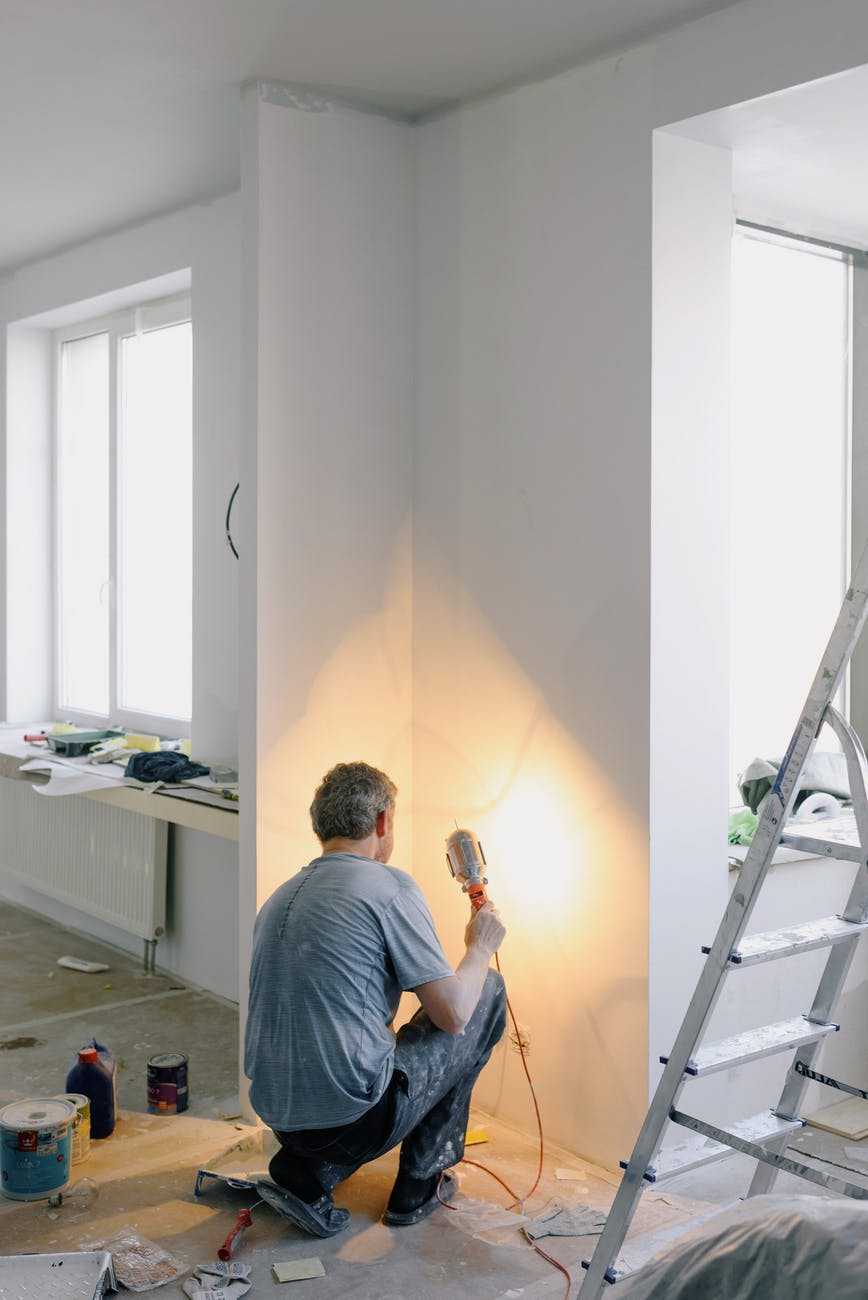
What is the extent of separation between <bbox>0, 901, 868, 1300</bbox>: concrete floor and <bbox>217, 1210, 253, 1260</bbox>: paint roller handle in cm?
3

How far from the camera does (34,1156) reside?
302 centimetres

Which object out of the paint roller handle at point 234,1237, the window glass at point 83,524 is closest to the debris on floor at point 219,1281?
the paint roller handle at point 234,1237

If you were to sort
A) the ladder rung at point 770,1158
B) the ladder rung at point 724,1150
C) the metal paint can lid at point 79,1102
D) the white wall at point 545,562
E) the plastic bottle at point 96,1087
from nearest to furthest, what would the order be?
the ladder rung at point 770,1158 → the ladder rung at point 724,1150 → the white wall at point 545,562 → the metal paint can lid at point 79,1102 → the plastic bottle at point 96,1087

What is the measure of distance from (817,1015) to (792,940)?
0.83 feet

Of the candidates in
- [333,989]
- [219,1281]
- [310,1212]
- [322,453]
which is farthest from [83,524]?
[219,1281]

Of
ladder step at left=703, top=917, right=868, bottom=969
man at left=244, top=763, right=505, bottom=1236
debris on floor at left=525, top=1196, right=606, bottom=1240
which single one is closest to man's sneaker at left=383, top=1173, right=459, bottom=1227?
man at left=244, top=763, right=505, bottom=1236

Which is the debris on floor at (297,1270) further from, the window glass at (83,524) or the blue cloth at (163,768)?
the window glass at (83,524)

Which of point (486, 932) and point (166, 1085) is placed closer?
point (486, 932)

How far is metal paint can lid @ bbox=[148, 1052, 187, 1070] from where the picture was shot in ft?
11.6

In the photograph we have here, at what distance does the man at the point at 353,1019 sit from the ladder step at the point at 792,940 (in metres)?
0.77

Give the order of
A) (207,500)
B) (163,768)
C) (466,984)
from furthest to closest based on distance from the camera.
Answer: (207,500), (163,768), (466,984)

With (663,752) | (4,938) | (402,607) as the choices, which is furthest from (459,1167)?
(4,938)

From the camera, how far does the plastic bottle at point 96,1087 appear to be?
3.39 metres

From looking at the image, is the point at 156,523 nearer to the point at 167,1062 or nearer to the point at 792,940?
the point at 167,1062
